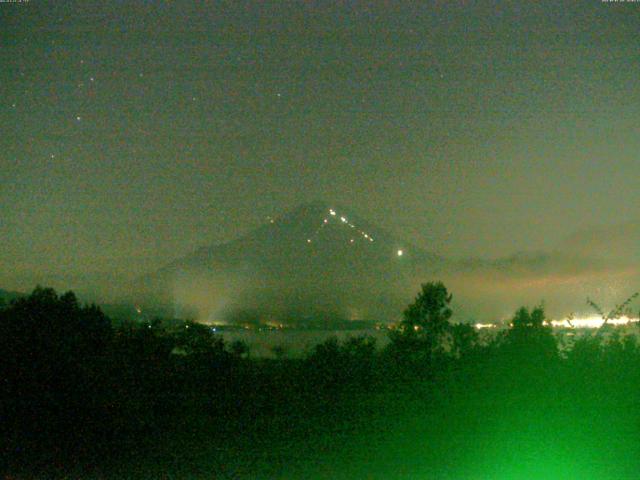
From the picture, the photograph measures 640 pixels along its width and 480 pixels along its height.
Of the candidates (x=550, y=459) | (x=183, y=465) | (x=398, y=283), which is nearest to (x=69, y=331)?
(x=183, y=465)

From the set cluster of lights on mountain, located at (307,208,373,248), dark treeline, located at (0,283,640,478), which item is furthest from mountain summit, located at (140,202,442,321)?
dark treeline, located at (0,283,640,478)

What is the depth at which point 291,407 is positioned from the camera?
1223cm

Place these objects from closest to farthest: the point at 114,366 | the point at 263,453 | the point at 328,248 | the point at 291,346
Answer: the point at 263,453 → the point at 114,366 → the point at 291,346 → the point at 328,248

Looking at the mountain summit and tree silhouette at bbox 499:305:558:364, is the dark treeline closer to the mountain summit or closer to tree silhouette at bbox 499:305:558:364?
tree silhouette at bbox 499:305:558:364

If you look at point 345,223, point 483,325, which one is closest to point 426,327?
point 483,325

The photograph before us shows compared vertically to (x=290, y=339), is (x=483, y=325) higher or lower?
higher

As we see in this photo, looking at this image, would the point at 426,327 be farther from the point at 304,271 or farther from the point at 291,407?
the point at 304,271

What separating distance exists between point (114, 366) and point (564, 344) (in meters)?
8.58

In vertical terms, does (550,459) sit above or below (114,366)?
below

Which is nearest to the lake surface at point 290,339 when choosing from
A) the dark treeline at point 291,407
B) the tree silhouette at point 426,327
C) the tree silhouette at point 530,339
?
the tree silhouette at point 426,327

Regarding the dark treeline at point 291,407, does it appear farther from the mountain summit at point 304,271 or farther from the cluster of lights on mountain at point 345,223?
the cluster of lights on mountain at point 345,223

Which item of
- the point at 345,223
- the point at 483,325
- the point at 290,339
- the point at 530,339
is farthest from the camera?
the point at 345,223

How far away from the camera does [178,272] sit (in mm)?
39844

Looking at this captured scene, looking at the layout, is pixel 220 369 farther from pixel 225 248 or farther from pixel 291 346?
pixel 225 248
